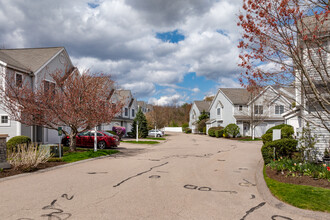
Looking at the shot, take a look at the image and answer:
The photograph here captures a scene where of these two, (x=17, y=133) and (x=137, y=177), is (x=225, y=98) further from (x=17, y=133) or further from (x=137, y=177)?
(x=137, y=177)

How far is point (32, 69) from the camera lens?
21.7 m

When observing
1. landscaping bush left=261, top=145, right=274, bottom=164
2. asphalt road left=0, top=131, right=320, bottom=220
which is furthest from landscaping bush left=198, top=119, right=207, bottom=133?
asphalt road left=0, top=131, right=320, bottom=220

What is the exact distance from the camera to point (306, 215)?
6016 mm

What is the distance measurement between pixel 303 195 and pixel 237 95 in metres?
41.0

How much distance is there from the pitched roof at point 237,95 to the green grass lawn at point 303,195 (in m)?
36.2

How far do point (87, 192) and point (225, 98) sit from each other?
4190 centimetres

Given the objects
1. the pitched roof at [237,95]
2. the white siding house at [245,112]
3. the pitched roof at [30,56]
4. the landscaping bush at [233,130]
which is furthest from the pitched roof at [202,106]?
the pitched roof at [30,56]

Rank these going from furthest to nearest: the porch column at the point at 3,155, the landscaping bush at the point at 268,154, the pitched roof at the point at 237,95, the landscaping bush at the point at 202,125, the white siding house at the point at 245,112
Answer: the landscaping bush at the point at 202,125 < the pitched roof at the point at 237,95 < the white siding house at the point at 245,112 < the landscaping bush at the point at 268,154 < the porch column at the point at 3,155

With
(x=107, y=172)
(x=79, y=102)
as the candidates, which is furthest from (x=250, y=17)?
(x=79, y=102)

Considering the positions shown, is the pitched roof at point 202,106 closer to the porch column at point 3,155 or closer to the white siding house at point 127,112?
the white siding house at point 127,112

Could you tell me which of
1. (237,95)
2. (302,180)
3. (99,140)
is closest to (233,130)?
(237,95)

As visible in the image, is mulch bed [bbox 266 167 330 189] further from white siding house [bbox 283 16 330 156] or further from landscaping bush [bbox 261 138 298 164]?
landscaping bush [bbox 261 138 298 164]

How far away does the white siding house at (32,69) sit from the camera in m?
20.0

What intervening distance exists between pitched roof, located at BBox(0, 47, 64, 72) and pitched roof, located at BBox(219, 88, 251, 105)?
2944cm
